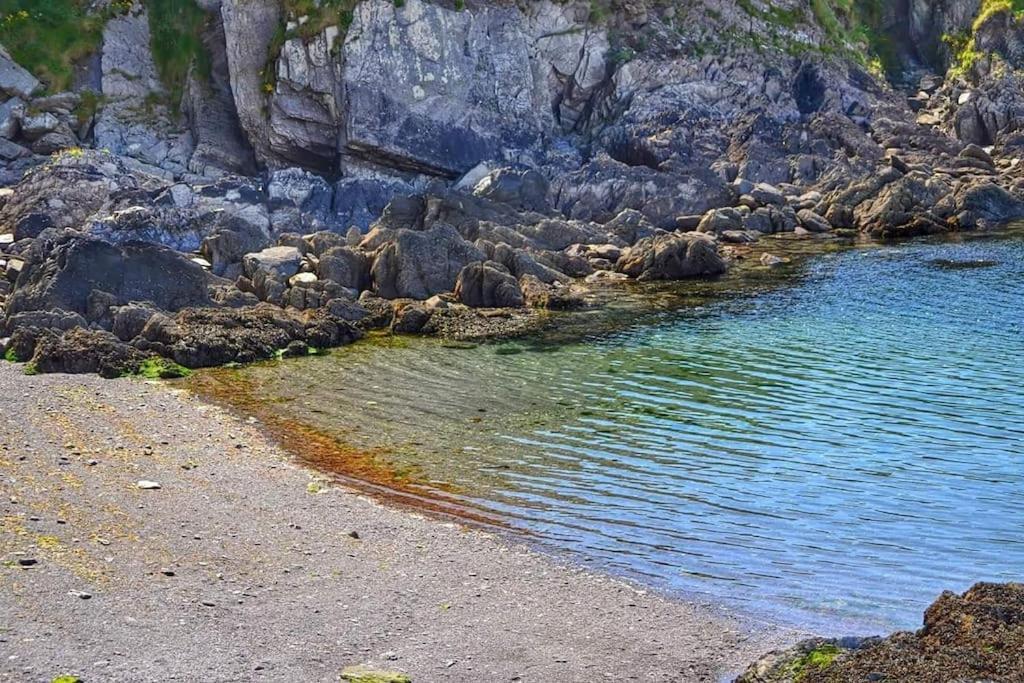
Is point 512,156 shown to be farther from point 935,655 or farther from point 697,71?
point 935,655

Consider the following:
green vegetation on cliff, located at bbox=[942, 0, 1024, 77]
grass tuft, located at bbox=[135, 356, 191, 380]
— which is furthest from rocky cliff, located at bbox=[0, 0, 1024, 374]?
grass tuft, located at bbox=[135, 356, 191, 380]

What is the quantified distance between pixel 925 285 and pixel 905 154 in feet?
94.6

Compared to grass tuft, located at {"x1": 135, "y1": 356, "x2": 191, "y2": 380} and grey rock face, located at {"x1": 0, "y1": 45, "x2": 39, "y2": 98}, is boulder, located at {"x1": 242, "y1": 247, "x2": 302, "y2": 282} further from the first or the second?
grey rock face, located at {"x1": 0, "y1": 45, "x2": 39, "y2": 98}

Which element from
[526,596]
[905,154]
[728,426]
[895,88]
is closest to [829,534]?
[526,596]

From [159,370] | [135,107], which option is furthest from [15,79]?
[159,370]

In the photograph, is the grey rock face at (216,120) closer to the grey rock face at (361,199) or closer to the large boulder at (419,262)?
the grey rock face at (361,199)

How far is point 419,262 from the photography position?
4281 centimetres

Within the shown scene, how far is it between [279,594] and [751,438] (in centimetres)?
1187

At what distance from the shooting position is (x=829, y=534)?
18703 mm

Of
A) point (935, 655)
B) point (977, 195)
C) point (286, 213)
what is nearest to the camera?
point (935, 655)

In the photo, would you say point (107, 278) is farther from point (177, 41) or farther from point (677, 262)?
point (177, 41)

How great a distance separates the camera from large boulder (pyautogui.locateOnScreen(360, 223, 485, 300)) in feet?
139

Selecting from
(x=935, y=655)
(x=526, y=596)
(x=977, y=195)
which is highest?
(x=977, y=195)

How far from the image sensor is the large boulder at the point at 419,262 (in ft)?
139
